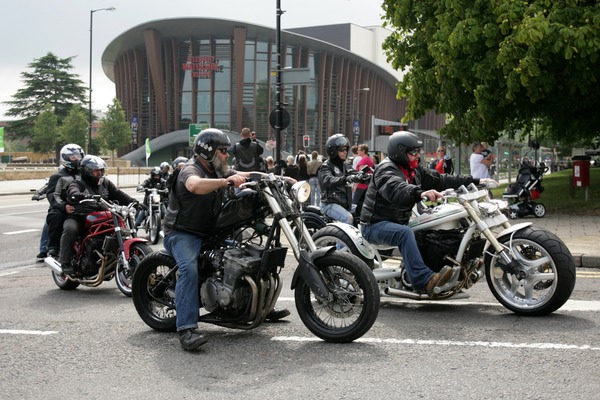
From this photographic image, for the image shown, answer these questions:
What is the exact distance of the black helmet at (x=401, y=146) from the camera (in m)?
7.02

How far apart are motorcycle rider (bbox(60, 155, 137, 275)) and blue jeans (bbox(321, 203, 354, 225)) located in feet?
8.77

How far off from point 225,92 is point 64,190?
7516 centimetres

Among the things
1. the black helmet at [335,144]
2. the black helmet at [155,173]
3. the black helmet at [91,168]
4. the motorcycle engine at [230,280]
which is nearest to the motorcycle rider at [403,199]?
the motorcycle engine at [230,280]

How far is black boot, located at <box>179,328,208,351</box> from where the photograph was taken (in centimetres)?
554

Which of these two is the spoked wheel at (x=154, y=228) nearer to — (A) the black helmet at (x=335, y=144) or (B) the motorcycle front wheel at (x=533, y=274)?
(A) the black helmet at (x=335, y=144)

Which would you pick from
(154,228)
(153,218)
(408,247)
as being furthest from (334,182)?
(153,218)

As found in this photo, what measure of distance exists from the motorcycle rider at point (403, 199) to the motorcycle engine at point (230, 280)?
157 centimetres

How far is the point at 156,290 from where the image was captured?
6.27 metres

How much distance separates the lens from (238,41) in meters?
80.6

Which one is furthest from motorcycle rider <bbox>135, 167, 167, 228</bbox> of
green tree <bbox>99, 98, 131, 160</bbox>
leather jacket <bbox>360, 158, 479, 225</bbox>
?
green tree <bbox>99, 98, 131, 160</bbox>

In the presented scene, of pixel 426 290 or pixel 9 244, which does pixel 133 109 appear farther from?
pixel 426 290

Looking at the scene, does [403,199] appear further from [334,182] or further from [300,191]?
[334,182]

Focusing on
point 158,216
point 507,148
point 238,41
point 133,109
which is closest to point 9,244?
point 158,216

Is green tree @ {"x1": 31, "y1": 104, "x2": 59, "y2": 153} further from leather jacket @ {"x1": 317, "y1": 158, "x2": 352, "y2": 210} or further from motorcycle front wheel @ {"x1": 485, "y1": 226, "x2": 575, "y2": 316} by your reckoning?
motorcycle front wheel @ {"x1": 485, "y1": 226, "x2": 575, "y2": 316}
